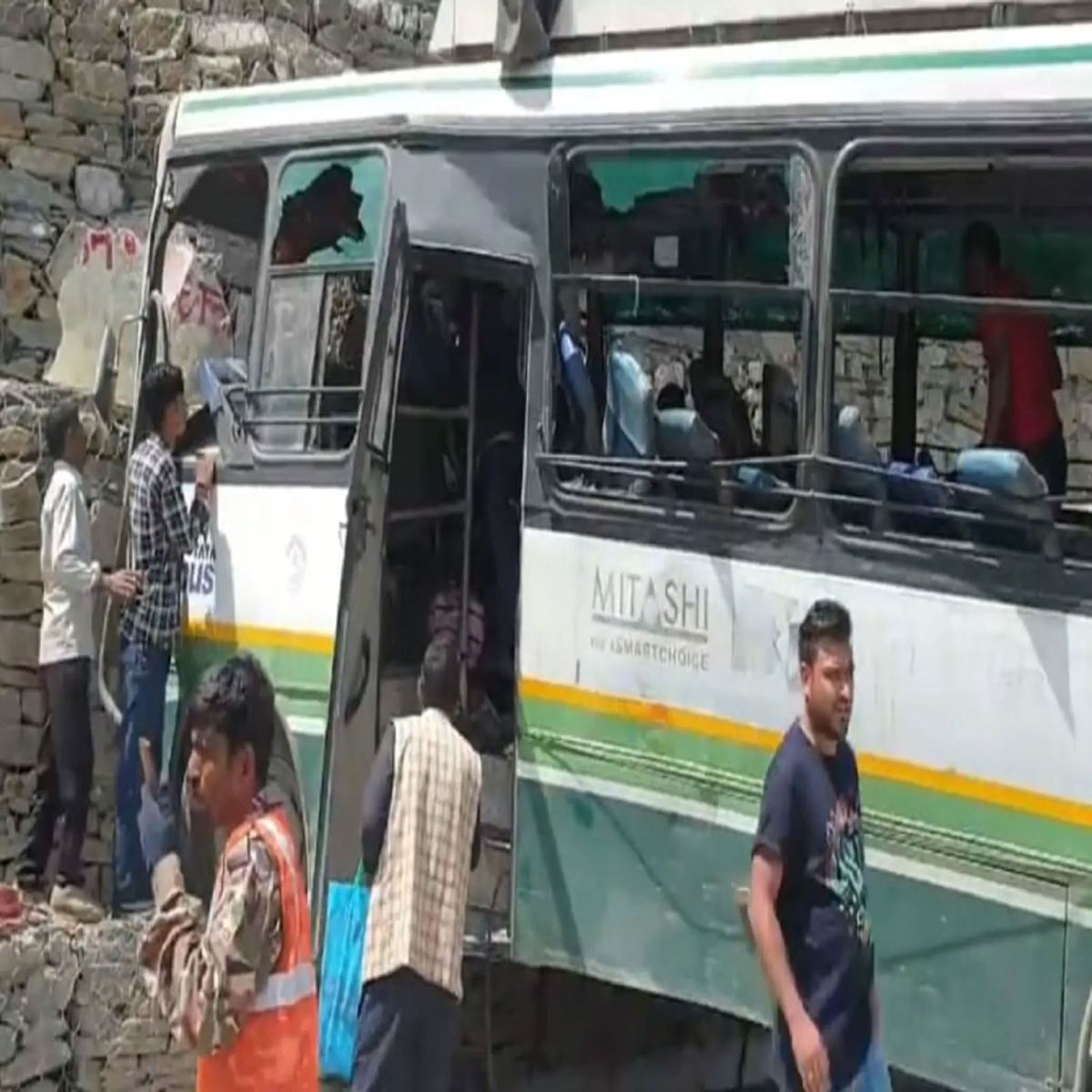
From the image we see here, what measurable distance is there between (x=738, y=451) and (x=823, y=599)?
0.88 metres

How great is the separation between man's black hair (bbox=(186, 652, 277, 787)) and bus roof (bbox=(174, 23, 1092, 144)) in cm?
234

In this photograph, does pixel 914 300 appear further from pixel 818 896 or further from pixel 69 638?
pixel 69 638

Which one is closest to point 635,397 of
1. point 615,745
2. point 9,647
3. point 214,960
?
point 615,745

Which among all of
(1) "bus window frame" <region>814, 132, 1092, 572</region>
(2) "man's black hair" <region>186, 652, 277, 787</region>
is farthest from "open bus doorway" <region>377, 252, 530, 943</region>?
(2) "man's black hair" <region>186, 652, 277, 787</region>

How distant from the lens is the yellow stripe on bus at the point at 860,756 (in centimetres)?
517

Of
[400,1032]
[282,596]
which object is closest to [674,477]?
[282,596]

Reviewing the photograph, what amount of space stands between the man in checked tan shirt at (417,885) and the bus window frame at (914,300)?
114 cm

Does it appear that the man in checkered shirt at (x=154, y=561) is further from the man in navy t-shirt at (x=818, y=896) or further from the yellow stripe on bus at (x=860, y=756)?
the man in navy t-shirt at (x=818, y=896)

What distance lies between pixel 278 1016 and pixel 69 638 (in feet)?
13.7

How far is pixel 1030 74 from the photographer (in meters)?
5.22

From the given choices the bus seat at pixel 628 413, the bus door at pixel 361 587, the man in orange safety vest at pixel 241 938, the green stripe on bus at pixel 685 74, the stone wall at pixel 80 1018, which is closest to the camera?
the man in orange safety vest at pixel 241 938

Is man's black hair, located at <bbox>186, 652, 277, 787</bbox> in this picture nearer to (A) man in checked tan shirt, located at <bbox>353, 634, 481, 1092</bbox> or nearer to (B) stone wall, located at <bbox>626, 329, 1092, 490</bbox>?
(A) man in checked tan shirt, located at <bbox>353, 634, 481, 1092</bbox>

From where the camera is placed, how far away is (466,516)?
7043 mm

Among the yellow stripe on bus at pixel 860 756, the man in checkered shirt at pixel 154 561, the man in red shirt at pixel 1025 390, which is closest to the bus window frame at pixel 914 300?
the man in red shirt at pixel 1025 390
